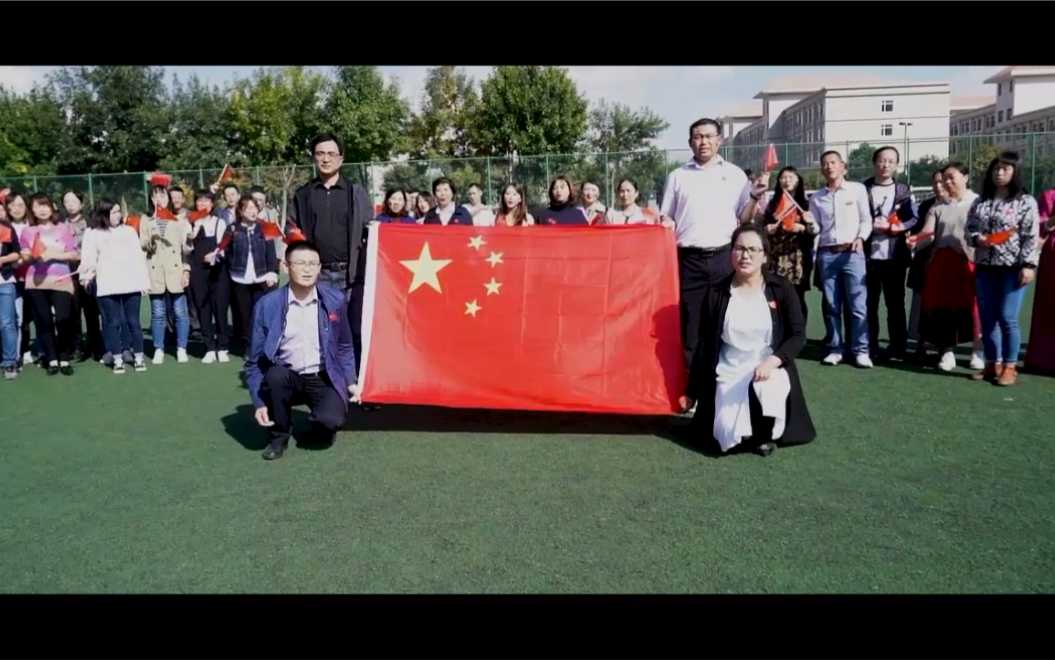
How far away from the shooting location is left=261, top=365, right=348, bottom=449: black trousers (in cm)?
488

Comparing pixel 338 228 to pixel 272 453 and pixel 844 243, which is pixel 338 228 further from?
pixel 844 243

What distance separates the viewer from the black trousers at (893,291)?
695 cm

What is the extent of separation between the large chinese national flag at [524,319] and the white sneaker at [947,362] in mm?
2675

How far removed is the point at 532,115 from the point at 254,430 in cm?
2544

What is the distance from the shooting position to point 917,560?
320cm

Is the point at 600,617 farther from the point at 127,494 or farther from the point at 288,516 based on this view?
the point at 127,494

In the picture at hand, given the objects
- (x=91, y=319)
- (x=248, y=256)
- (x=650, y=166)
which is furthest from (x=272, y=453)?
(x=650, y=166)

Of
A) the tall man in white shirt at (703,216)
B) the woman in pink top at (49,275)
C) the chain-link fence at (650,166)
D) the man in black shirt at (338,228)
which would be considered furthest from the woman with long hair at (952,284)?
the chain-link fence at (650,166)

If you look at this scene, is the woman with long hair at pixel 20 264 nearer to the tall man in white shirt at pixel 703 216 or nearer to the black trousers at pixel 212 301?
the black trousers at pixel 212 301

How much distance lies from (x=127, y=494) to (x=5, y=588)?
106 cm

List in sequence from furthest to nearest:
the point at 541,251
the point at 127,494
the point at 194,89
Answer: the point at 194,89 → the point at 541,251 → the point at 127,494

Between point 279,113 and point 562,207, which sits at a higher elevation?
point 279,113

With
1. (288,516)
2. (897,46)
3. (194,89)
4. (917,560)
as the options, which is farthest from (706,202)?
(194,89)

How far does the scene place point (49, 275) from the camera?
762 centimetres
